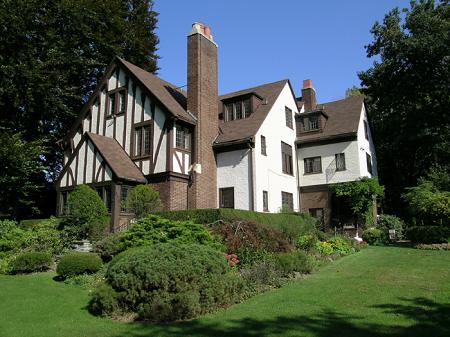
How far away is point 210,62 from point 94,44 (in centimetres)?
1082

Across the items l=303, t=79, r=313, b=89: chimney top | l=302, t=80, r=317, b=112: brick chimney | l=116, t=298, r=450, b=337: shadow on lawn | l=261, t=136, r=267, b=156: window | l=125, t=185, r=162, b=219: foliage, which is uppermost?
l=303, t=79, r=313, b=89: chimney top

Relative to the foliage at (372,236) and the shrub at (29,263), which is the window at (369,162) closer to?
the foliage at (372,236)

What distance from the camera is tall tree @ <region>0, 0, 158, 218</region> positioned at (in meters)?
25.3

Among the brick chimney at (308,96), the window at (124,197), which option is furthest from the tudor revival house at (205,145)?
the brick chimney at (308,96)

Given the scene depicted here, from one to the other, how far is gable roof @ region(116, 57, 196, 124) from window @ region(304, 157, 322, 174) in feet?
31.1

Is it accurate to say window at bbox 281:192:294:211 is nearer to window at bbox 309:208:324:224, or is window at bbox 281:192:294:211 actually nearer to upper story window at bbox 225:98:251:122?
window at bbox 309:208:324:224

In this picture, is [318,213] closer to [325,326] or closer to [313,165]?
[313,165]

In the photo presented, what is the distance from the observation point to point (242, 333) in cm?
725

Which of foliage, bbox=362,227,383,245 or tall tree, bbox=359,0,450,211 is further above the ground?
tall tree, bbox=359,0,450,211

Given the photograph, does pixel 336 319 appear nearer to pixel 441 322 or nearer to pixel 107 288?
pixel 441 322

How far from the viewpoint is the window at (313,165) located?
92.7ft

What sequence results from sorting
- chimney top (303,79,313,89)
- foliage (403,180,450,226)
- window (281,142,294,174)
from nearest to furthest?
1. foliage (403,180,450,226)
2. window (281,142,294,174)
3. chimney top (303,79,313,89)

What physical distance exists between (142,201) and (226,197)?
535 centimetres

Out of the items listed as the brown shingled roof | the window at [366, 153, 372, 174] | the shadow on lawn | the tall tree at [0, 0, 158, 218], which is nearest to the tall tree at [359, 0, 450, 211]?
the window at [366, 153, 372, 174]
